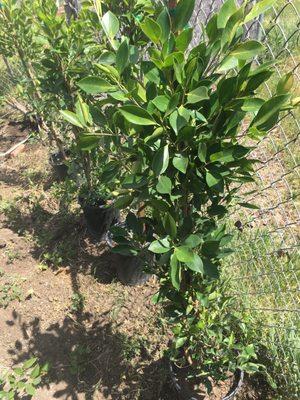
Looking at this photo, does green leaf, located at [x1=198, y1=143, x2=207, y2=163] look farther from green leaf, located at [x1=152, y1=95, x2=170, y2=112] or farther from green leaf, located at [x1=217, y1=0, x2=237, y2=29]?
green leaf, located at [x1=217, y1=0, x2=237, y2=29]

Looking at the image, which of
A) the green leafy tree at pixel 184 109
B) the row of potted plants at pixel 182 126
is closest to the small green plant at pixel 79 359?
the row of potted plants at pixel 182 126

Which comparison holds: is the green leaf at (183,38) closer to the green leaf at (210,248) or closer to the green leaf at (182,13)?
the green leaf at (182,13)

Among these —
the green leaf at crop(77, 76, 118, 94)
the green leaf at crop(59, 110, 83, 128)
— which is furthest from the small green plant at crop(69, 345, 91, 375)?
the green leaf at crop(77, 76, 118, 94)

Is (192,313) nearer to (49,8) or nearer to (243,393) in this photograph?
(243,393)

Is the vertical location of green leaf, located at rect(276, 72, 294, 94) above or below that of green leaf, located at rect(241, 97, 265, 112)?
above

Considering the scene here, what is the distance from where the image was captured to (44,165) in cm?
436

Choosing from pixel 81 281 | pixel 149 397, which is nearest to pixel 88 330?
pixel 81 281

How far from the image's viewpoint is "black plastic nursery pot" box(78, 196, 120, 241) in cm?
315

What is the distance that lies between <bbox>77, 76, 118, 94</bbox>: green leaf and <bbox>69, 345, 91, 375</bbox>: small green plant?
6.05 feet

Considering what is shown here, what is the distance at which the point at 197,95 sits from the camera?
112cm

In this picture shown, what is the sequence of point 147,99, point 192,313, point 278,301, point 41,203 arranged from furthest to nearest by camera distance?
1. point 41,203
2. point 278,301
3. point 192,313
4. point 147,99

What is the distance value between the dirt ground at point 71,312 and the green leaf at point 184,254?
1.26m

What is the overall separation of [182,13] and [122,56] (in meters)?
0.22

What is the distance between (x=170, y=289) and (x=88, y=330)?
1200mm
